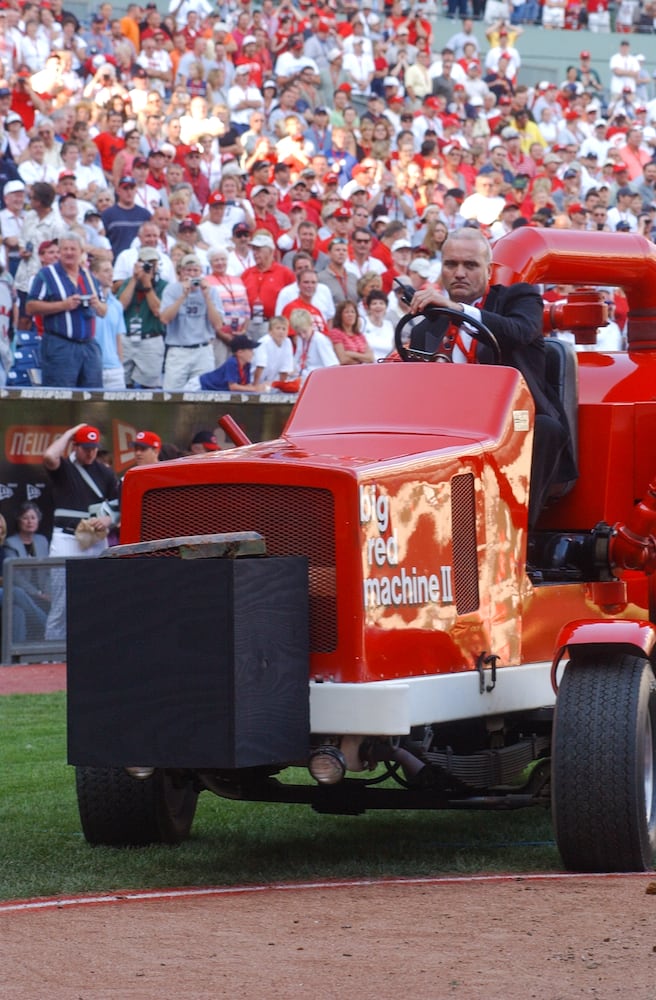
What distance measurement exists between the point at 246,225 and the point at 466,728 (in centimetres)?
1068

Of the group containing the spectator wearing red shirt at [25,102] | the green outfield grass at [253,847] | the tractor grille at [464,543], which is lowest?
the green outfield grass at [253,847]

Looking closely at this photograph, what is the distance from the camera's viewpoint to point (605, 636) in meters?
6.31

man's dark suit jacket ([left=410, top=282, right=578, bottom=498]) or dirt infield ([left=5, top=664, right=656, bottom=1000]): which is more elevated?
man's dark suit jacket ([left=410, top=282, right=578, bottom=498])

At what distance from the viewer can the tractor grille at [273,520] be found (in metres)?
5.90

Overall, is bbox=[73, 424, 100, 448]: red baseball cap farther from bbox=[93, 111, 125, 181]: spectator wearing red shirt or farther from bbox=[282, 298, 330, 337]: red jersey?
bbox=[93, 111, 125, 181]: spectator wearing red shirt

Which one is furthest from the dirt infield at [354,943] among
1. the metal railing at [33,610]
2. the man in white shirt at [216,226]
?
the man in white shirt at [216,226]

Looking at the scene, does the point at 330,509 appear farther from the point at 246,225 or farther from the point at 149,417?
the point at 246,225

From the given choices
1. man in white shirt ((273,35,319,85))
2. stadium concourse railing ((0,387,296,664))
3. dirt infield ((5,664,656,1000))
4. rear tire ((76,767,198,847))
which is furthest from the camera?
man in white shirt ((273,35,319,85))

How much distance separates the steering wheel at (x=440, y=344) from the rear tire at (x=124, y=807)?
1885 mm

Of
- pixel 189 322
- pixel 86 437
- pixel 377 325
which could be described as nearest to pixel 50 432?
pixel 86 437

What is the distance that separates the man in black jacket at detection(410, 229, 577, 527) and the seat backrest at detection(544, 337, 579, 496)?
6 centimetres

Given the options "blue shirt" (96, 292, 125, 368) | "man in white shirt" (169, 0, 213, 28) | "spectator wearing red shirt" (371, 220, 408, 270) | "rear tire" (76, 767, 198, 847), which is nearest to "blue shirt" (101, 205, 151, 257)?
"blue shirt" (96, 292, 125, 368)

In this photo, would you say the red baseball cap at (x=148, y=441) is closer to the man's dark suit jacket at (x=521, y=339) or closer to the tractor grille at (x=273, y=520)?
the man's dark suit jacket at (x=521, y=339)

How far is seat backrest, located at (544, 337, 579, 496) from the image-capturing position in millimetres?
7320
